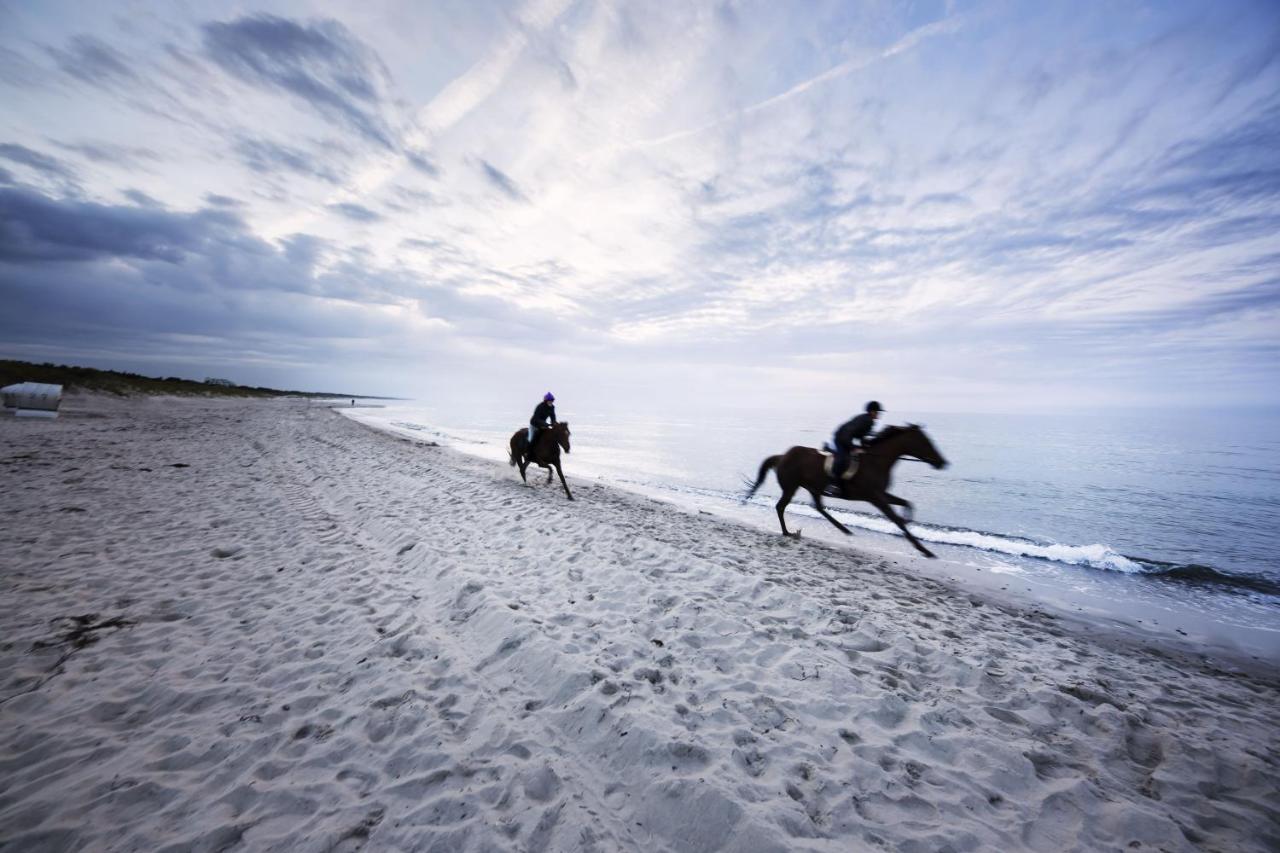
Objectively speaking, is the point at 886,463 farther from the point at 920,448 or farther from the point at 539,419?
the point at 539,419

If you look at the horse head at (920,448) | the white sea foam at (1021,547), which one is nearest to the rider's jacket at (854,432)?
the horse head at (920,448)

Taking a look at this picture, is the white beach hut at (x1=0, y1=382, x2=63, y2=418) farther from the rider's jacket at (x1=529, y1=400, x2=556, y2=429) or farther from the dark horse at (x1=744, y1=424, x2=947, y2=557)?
the dark horse at (x1=744, y1=424, x2=947, y2=557)

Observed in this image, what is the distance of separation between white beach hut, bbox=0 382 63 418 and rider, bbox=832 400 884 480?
34196 mm

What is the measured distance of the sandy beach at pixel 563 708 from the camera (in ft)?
9.40

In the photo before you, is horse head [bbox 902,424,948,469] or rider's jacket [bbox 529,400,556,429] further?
rider's jacket [bbox 529,400,556,429]

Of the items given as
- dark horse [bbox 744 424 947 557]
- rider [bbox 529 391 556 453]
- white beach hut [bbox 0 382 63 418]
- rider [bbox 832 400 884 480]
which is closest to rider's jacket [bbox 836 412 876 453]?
rider [bbox 832 400 884 480]

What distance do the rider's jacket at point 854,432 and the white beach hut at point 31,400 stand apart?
34.2m

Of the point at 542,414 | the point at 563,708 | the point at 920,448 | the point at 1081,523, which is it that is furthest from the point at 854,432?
the point at 1081,523

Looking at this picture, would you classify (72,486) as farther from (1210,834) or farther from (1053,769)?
(1210,834)

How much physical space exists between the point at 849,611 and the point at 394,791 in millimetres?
5625

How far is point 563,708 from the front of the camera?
396 centimetres

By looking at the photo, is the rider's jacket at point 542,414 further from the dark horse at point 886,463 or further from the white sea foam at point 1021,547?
the white sea foam at point 1021,547

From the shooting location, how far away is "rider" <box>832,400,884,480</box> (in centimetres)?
981

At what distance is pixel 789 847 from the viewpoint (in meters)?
2.72
